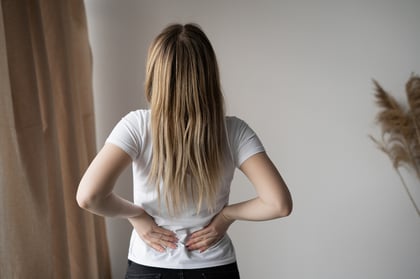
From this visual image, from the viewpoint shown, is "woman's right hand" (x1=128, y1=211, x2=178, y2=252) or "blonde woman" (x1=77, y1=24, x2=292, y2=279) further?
"woman's right hand" (x1=128, y1=211, x2=178, y2=252)

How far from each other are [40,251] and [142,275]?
1.63 feet

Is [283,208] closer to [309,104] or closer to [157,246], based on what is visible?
[157,246]

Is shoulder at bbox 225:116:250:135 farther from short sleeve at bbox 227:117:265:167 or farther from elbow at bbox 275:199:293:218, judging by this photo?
elbow at bbox 275:199:293:218

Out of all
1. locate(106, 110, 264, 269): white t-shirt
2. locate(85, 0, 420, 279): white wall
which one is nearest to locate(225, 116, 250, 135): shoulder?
locate(106, 110, 264, 269): white t-shirt

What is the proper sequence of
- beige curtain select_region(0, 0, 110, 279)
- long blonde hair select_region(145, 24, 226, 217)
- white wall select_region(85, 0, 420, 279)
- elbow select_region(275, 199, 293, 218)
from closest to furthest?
long blonde hair select_region(145, 24, 226, 217) → elbow select_region(275, 199, 293, 218) → beige curtain select_region(0, 0, 110, 279) → white wall select_region(85, 0, 420, 279)

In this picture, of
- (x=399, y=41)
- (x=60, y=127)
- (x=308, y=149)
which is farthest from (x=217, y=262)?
(x=399, y=41)

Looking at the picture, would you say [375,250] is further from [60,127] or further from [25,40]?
[25,40]

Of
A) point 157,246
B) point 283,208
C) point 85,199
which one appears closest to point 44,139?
point 85,199

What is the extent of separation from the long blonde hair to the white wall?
4.25 ft

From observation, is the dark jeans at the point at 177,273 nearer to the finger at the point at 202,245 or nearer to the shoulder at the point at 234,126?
the finger at the point at 202,245

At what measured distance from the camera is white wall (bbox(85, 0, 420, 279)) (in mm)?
2420

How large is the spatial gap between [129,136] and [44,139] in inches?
26.9

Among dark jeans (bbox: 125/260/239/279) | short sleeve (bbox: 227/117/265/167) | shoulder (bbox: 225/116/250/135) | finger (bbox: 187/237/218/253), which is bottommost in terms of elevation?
dark jeans (bbox: 125/260/239/279)

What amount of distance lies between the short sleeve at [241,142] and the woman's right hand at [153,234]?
318 mm
